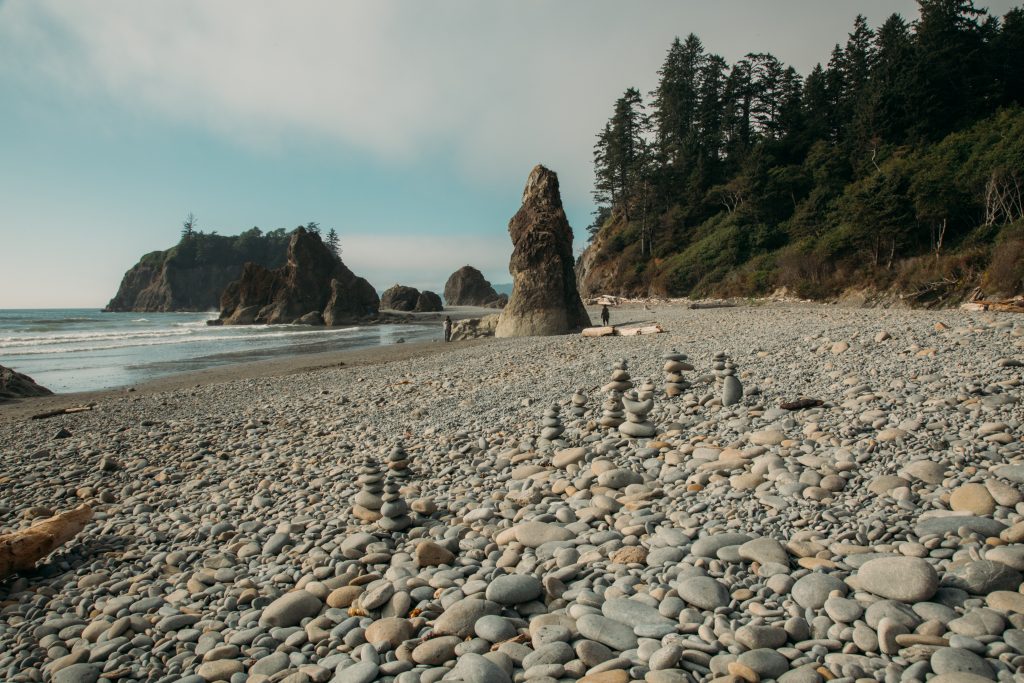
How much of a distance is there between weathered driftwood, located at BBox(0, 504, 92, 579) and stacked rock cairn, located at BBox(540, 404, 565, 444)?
12.9ft

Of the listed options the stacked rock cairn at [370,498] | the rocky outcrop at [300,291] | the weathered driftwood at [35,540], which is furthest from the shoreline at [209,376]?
the rocky outcrop at [300,291]

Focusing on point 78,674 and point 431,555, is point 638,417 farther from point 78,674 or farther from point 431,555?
point 78,674

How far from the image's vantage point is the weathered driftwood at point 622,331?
49.9ft

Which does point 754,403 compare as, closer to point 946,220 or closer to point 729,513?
point 729,513

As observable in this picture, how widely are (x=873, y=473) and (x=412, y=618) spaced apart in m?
3.25

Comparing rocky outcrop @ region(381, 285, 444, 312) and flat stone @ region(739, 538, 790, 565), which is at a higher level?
rocky outcrop @ region(381, 285, 444, 312)

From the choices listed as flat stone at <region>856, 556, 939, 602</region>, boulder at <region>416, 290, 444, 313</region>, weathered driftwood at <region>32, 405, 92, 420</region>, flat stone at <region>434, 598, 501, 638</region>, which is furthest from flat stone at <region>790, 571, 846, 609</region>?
boulder at <region>416, 290, 444, 313</region>

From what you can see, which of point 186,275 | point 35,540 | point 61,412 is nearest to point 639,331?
point 61,412

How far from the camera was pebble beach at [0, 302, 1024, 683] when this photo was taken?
231 cm

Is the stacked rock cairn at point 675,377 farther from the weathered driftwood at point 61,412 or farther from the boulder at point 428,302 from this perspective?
the boulder at point 428,302

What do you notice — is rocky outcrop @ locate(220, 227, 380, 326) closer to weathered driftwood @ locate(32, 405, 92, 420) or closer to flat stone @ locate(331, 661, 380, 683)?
weathered driftwood @ locate(32, 405, 92, 420)

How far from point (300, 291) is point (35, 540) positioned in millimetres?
51489

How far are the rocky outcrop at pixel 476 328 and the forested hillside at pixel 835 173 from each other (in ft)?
56.4

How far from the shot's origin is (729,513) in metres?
3.45
